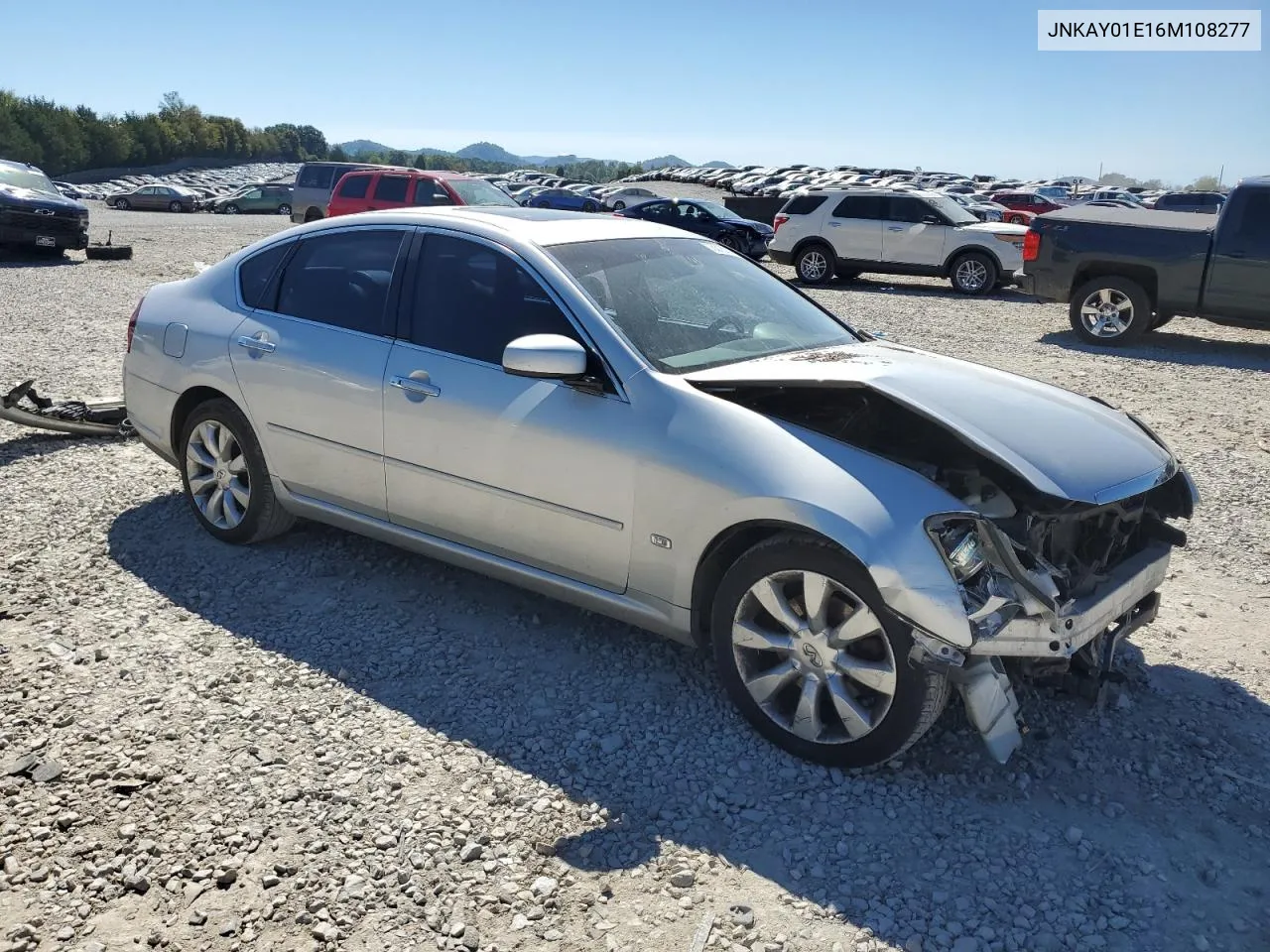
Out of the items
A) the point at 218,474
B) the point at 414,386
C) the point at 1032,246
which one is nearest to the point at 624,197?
the point at 1032,246

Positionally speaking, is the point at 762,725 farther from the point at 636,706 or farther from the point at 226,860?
the point at 226,860

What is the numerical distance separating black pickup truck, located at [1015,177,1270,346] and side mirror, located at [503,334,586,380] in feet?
33.2

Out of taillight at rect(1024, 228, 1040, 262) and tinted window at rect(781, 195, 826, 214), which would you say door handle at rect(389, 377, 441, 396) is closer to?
taillight at rect(1024, 228, 1040, 262)

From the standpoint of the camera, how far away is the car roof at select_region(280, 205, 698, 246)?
4.35 metres

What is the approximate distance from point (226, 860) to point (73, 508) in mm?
3509

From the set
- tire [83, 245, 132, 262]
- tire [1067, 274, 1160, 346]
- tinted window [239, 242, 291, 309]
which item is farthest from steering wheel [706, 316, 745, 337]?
tire [83, 245, 132, 262]

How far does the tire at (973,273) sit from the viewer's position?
17672 millimetres

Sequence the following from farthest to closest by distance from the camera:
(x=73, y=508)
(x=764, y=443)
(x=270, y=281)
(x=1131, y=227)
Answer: (x=1131, y=227), (x=73, y=508), (x=270, y=281), (x=764, y=443)

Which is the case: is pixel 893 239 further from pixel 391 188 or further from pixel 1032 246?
pixel 391 188

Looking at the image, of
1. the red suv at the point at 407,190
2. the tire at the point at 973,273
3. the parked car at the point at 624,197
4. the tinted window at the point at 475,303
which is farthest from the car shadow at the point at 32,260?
the tinted window at the point at 475,303

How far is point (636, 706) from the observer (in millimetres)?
3848

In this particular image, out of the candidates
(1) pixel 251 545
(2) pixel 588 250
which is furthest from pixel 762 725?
(1) pixel 251 545

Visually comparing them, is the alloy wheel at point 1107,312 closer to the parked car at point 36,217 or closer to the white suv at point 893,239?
the white suv at point 893,239

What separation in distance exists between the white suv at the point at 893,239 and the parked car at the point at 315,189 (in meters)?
12.5
